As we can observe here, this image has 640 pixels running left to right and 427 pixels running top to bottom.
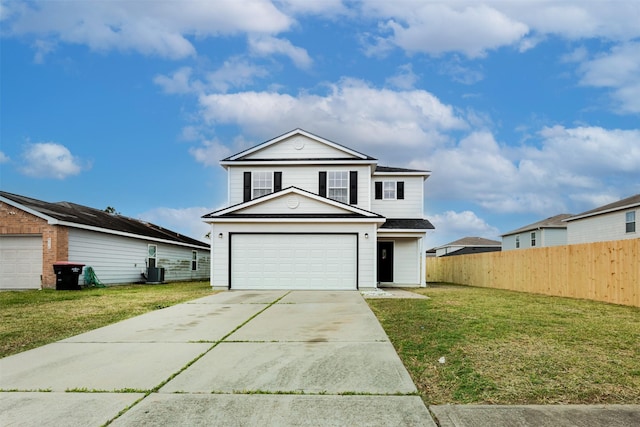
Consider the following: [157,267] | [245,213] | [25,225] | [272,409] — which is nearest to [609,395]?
[272,409]

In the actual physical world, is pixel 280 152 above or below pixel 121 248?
above

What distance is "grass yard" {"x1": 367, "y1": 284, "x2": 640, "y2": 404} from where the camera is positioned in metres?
4.78

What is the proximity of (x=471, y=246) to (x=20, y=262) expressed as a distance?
1695 inches

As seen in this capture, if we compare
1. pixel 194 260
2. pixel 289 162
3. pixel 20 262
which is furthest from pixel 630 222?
pixel 20 262

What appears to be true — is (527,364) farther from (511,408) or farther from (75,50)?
(75,50)

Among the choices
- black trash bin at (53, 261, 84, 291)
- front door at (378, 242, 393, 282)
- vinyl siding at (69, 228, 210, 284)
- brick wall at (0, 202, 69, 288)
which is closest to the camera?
black trash bin at (53, 261, 84, 291)

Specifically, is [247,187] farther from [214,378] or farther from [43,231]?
[214,378]

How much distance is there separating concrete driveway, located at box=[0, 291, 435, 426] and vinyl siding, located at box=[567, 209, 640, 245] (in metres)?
22.6

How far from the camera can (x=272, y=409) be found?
169 inches

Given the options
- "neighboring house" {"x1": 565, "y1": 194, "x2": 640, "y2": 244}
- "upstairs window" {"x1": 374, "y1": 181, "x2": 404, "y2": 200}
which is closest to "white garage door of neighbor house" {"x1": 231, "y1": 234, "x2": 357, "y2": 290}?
"upstairs window" {"x1": 374, "y1": 181, "x2": 404, "y2": 200}

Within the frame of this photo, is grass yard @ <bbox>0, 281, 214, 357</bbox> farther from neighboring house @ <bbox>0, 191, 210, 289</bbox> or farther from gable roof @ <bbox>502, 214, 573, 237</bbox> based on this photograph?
gable roof @ <bbox>502, 214, 573, 237</bbox>

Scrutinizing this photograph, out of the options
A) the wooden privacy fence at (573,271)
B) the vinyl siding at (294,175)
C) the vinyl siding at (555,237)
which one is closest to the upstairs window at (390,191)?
the vinyl siding at (294,175)

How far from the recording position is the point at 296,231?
60.0 ft

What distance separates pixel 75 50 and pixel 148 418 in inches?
582
